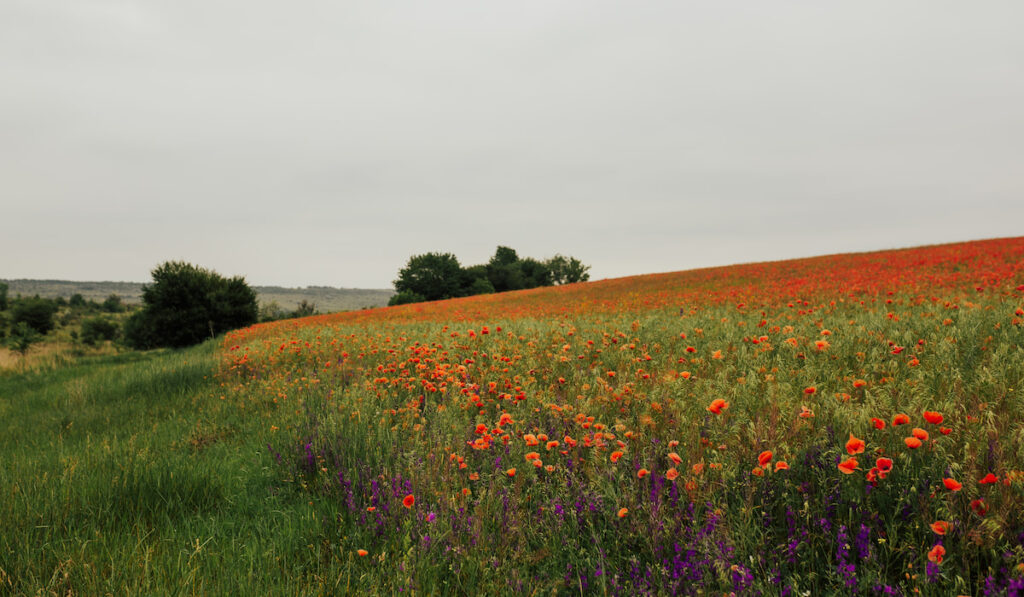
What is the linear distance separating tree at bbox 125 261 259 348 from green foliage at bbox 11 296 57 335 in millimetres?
43950

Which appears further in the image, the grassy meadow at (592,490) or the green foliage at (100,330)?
the green foliage at (100,330)

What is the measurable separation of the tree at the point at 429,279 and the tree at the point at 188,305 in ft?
101

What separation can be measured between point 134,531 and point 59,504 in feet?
1.91

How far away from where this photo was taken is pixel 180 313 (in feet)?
102

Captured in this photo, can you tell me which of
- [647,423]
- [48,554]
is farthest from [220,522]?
[647,423]

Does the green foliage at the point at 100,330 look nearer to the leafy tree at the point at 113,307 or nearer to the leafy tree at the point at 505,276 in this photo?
the leafy tree at the point at 113,307

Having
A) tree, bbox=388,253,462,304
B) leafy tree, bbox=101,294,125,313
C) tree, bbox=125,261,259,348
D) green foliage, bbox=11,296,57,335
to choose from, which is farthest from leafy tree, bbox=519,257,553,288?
leafy tree, bbox=101,294,125,313

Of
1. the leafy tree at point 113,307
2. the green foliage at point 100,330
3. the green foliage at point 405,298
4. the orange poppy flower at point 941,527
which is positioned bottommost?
the green foliage at point 100,330

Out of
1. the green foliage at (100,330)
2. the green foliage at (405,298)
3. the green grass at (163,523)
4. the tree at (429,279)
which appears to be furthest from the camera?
the tree at (429,279)

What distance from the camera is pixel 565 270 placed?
265 feet

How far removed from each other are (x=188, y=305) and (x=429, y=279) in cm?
3498

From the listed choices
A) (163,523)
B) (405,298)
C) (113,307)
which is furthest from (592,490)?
(113,307)

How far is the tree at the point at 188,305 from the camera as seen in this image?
101 ft

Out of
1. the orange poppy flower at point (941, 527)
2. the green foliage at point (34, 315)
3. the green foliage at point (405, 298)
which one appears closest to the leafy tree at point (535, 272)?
the green foliage at point (405, 298)
